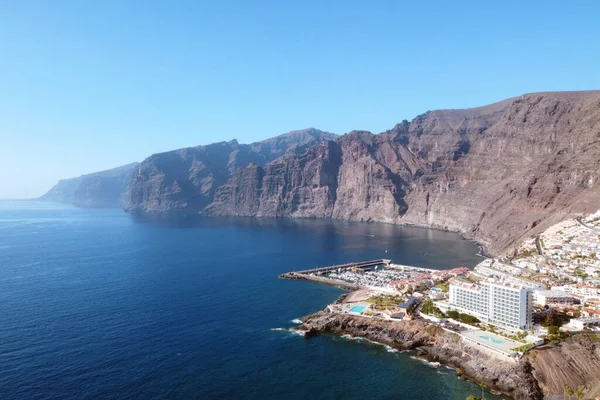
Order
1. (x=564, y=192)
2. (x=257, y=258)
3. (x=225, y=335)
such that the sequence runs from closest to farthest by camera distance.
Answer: (x=225, y=335)
(x=257, y=258)
(x=564, y=192)

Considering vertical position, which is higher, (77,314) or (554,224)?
(554,224)

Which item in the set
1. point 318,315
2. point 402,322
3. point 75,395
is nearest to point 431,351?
point 402,322

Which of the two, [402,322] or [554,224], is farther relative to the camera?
[554,224]

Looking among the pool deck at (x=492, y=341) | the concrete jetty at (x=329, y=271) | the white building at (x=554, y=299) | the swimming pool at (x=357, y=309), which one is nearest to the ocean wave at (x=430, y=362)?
the pool deck at (x=492, y=341)

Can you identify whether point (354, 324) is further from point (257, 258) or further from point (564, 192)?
point (564, 192)

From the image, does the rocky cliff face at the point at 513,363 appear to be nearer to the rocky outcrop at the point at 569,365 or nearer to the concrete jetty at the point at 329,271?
the rocky outcrop at the point at 569,365

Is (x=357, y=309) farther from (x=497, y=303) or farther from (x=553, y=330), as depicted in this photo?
(x=553, y=330)

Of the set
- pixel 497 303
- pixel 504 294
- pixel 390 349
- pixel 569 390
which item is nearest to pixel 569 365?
pixel 569 390
